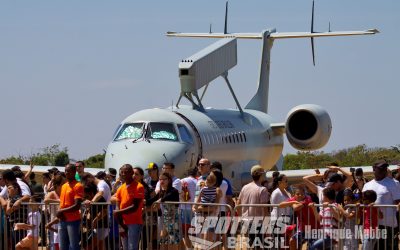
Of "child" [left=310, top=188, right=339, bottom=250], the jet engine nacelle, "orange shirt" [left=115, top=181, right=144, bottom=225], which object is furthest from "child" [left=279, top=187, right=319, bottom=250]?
the jet engine nacelle

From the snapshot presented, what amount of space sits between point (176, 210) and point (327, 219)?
3.00 metres

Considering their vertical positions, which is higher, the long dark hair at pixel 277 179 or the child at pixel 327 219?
the long dark hair at pixel 277 179

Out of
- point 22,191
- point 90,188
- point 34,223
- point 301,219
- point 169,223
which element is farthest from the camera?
point 22,191

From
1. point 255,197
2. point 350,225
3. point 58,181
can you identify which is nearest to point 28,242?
point 58,181

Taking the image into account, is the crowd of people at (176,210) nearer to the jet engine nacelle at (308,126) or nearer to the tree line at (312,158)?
the jet engine nacelle at (308,126)

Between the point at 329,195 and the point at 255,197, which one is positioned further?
the point at 255,197

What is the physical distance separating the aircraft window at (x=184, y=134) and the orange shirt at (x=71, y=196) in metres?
9.66

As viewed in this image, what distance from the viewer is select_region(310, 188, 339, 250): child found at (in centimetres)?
1719

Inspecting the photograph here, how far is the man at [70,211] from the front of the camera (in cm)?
1898

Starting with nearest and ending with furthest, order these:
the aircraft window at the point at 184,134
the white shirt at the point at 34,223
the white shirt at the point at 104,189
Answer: the white shirt at the point at 104,189, the white shirt at the point at 34,223, the aircraft window at the point at 184,134

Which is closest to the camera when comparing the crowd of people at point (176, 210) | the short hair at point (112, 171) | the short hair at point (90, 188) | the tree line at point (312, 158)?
the crowd of people at point (176, 210)

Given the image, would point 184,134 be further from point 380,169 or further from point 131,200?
point 380,169

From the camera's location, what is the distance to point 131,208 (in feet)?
61.0

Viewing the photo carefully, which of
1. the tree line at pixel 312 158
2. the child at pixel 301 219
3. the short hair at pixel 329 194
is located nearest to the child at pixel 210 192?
the child at pixel 301 219
